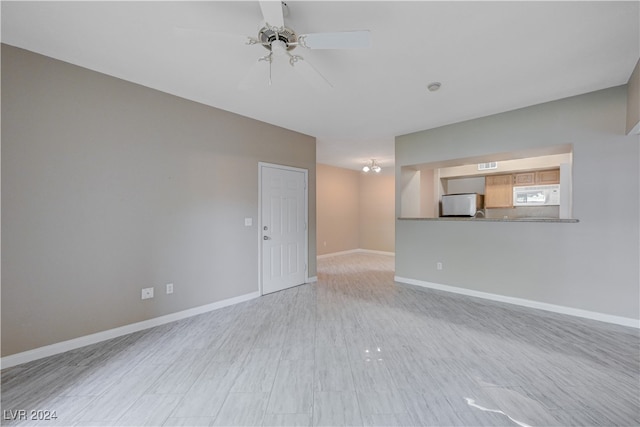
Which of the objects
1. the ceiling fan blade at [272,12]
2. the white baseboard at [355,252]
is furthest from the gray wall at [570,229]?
the white baseboard at [355,252]

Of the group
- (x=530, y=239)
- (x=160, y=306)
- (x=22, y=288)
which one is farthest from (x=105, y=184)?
(x=530, y=239)

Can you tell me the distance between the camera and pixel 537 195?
528cm

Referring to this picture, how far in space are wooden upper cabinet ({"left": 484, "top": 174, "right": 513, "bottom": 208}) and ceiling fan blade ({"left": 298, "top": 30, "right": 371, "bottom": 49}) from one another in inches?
218

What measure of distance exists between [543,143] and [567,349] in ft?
8.11

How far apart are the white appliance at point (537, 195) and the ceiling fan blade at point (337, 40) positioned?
18.2 feet

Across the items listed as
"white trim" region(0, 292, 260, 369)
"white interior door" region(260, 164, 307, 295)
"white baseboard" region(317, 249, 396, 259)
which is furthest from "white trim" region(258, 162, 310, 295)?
"white baseboard" region(317, 249, 396, 259)

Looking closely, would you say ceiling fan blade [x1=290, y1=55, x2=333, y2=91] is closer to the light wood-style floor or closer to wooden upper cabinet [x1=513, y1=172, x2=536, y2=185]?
the light wood-style floor

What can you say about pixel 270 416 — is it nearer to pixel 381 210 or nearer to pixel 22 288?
pixel 22 288

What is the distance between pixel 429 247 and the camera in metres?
4.41

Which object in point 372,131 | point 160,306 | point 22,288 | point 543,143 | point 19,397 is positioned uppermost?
point 372,131

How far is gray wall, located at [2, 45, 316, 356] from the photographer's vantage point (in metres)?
2.18

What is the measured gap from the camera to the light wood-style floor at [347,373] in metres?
1.62

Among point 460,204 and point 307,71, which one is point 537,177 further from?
point 307,71

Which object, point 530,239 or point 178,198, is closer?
point 178,198
